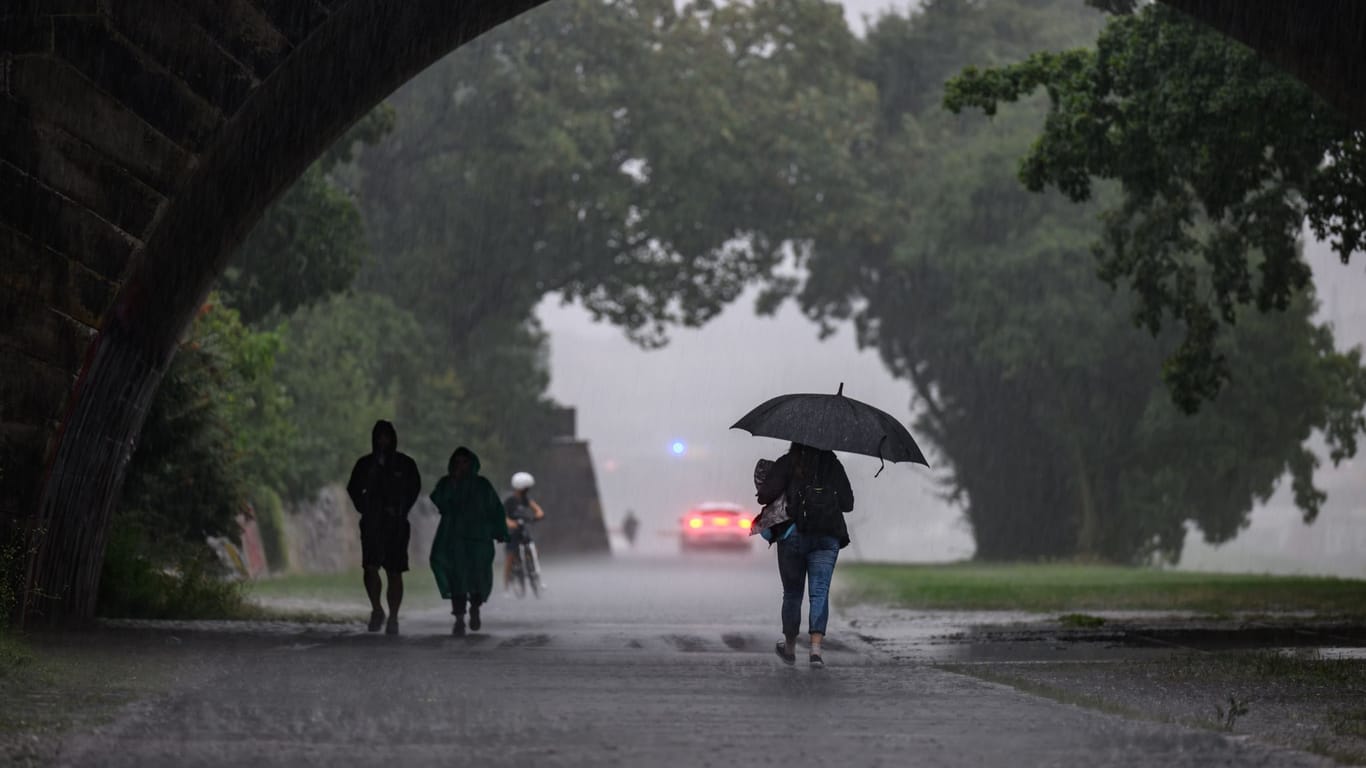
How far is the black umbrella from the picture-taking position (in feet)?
46.9

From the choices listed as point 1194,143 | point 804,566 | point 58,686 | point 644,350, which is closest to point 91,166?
point 58,686

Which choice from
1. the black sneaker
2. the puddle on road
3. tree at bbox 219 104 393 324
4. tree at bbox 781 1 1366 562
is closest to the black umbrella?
the black sneaker

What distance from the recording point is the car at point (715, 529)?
60.0 m

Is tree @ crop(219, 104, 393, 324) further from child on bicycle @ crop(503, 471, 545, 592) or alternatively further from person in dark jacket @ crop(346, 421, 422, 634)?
person in dark jacket @ crop(346, 421, 422, 634)

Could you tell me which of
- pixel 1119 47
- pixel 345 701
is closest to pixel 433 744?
pixel 345 701

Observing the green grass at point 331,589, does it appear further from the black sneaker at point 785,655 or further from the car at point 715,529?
the car at point 715,529

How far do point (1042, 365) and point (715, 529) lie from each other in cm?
1358

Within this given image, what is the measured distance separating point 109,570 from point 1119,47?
1142 cm

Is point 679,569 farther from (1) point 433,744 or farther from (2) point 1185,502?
(1) point 433,744

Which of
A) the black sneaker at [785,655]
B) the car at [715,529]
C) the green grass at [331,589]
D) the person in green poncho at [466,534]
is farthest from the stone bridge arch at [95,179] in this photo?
the car at [715,529]

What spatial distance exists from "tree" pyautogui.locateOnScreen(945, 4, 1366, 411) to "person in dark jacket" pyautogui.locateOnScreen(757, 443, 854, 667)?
8.10 metres

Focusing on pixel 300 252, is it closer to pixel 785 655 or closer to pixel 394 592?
pixel 394 592

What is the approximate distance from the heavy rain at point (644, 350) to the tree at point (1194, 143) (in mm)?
63

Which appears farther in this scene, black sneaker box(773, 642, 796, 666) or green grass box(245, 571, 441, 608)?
green grass box(245, 571, 441, 608)
